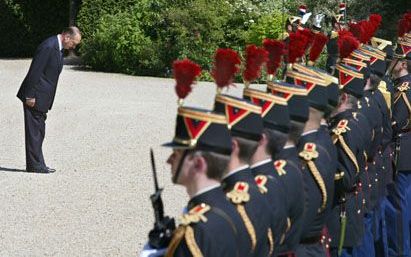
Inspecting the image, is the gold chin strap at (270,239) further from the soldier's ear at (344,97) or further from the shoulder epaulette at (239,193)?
the soldier's ear at (344,97)

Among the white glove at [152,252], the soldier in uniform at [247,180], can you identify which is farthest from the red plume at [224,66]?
the white glove at [152,252]

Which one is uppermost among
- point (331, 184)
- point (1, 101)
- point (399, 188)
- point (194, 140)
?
point (194, 140)

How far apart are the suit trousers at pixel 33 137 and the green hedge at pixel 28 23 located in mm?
16467

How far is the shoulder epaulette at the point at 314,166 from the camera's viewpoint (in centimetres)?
466

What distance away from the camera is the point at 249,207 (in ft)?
11.9

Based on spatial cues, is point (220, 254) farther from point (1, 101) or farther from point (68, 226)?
point (1, 101)

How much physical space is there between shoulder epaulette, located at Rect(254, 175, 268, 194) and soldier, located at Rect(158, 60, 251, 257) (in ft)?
1.19

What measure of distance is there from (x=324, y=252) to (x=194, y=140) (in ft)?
5.74

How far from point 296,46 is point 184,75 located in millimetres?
1662

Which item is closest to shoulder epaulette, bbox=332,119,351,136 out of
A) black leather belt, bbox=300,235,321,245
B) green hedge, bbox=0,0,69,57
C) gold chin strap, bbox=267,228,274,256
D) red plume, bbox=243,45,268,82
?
black leather belt, bbox=300,235,321,245

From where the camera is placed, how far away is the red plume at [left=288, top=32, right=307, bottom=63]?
5.04 meters

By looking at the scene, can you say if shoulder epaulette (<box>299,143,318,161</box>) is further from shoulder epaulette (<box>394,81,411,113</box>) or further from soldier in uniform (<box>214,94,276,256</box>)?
shoulder epaulette (<box>394,81,411,113</box>)

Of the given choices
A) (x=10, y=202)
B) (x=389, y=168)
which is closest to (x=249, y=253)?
(x=389, y=168)

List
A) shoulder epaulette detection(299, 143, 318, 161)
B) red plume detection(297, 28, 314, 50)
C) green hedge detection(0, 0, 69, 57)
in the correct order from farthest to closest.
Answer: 1. green hedge detection(0, 0, 69, 57)
2. red plume detection(297, 28, 314, 50)
3. shoulder epaulette detection(299, 143, 318, 161)
